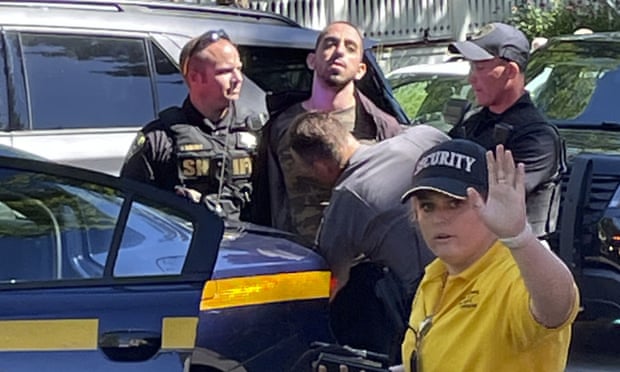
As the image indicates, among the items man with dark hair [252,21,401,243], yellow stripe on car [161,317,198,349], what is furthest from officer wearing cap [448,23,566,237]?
yellow stripe on car [161,317,198,349]

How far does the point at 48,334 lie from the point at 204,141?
6.39 feet

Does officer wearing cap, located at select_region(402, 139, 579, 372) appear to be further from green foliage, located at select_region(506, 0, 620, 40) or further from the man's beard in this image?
green foliage, located at select_region(506, 0, 620, 40)

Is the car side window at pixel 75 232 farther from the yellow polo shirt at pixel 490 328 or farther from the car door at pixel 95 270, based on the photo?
the yellow polo shirt at pixel 490 328

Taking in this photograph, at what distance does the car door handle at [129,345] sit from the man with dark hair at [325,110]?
148cm

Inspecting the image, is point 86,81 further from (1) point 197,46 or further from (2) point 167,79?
(1) point 197,46

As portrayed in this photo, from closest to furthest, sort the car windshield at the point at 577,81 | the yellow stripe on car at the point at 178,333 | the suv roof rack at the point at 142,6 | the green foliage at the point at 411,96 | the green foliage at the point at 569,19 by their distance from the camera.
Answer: the yellow stripe on car at the point at 178,333
the suv roof rack at the point at 142,6
the car windshield at the point at 577,81
the green foliage at the point at 411,96
the green foliage at the point at 569,19

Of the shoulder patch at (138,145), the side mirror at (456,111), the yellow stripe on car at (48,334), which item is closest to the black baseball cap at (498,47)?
the side mirror at (456,111)

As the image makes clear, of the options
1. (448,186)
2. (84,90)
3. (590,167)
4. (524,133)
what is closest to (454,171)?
(448,186)

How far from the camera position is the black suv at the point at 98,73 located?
594 cm

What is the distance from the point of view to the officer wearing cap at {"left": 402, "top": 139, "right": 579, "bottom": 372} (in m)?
2.58

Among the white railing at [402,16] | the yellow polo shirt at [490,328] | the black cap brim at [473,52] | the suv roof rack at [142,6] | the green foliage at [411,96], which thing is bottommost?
the white railing at [402,16]

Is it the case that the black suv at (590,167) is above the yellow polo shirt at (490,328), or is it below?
below

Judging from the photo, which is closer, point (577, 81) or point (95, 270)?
point (95, 270)

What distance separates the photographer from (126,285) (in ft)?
11.9
